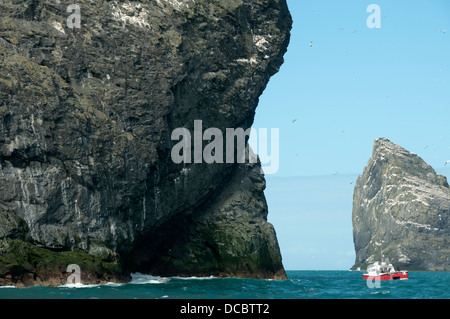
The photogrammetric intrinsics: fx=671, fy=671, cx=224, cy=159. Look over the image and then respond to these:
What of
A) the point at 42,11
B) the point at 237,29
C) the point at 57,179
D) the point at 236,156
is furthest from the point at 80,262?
the point at 237,29

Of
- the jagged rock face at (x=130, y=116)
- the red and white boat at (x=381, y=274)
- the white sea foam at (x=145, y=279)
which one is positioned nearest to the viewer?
the jagged rock face at (x=130, y=116)

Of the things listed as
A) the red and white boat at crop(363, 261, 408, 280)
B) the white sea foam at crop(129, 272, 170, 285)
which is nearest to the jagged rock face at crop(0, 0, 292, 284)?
the white sea foam at crop(129, 272, 170, 285)

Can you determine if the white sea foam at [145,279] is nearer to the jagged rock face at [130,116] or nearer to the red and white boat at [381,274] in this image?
the jagged rock face at [130,116]

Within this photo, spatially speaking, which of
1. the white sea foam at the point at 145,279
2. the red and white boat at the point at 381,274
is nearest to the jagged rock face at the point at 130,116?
the white sea foam at the point at 145,279

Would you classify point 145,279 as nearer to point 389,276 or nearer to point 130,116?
point 130,116

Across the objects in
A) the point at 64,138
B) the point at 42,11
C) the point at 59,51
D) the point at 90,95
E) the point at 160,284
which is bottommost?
the point at 160,284

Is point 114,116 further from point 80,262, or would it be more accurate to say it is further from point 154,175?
point 80,262

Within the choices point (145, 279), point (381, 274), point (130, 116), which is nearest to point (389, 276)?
point (381, 274)

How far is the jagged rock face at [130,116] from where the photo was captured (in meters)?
52.3

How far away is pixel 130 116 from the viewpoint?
59188 mm

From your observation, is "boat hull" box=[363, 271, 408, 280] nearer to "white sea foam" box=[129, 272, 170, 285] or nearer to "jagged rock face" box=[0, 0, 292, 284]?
"jagged rock face" box=[0, 0, 292, 284]

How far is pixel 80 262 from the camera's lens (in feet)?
171
